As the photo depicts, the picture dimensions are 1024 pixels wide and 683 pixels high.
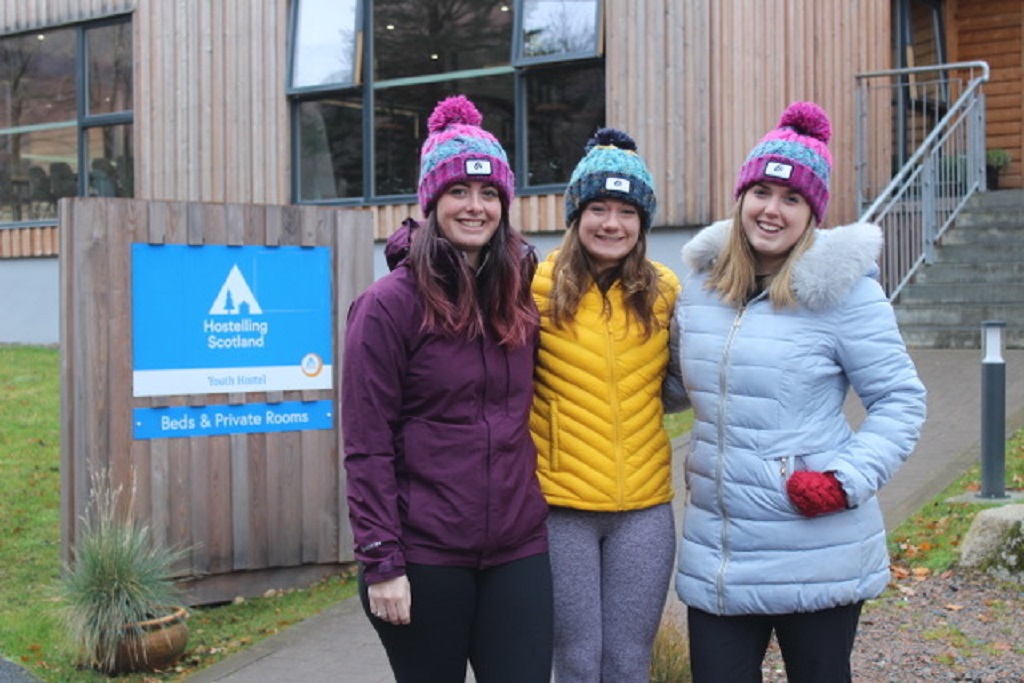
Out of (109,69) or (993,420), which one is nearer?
(993,420)

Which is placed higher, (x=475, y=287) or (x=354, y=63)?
(x=354, y=63)

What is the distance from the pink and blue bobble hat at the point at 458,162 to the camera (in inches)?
136

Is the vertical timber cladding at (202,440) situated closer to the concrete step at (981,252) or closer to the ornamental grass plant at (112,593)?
the ornamental grass plant at (112,593)

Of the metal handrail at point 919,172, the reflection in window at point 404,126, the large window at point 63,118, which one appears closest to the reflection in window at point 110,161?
the large window at point 63,118

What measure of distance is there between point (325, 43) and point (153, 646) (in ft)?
34.3

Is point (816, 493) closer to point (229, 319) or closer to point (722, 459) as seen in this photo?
point (722, 459)

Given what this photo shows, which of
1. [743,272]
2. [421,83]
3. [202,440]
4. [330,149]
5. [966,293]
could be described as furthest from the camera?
[330,149]

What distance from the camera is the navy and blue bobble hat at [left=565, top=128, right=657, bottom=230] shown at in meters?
3.67

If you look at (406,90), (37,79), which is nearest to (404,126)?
(406,90)

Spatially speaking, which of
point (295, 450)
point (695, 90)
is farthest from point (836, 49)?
point (295, 450)

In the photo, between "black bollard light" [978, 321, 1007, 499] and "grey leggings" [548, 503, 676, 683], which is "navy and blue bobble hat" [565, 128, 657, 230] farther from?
"black bollard light" [978, 321, 1007, 499]

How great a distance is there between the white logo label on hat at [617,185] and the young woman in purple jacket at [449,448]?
0.34m

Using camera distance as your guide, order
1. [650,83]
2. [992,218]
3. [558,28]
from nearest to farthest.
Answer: [650,83] < [558,28] < [992,218]

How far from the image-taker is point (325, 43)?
49.9ft
